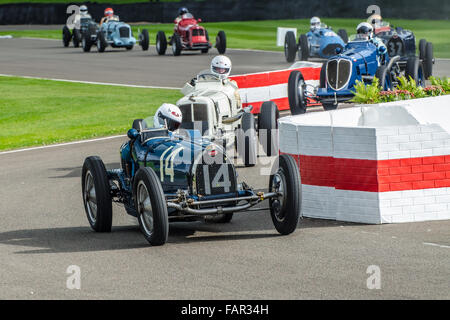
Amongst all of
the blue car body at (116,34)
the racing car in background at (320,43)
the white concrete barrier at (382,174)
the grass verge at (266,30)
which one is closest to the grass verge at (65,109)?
the racing car in background at (320,43)

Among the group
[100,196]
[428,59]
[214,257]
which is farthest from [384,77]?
[214,257]

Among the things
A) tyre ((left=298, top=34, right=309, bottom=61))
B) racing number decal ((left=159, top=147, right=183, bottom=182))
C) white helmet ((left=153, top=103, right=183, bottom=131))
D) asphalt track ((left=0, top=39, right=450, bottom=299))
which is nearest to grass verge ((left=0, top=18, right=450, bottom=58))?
tyre ((left=298, top=34, right=309, bottom=61))

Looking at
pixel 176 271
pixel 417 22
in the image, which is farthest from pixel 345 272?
pixel 417 22

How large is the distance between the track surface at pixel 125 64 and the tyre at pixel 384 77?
9.66m

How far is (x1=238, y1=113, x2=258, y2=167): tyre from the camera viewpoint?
14.5 metres

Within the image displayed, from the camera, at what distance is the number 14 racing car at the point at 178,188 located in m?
9.50

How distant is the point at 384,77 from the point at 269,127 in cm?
506

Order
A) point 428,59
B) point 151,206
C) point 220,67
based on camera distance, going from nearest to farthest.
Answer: point 151,206 → point 220,67 → point 428,59

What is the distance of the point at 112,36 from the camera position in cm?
4141

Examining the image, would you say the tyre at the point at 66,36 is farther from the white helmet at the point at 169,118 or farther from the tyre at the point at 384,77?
the white helmet at the point at 169,118

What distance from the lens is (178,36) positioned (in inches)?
1507

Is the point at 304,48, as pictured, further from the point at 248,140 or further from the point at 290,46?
the point at 248,140

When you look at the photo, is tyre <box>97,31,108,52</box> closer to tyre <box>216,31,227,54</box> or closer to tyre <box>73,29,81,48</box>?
tyre <box>73,29,81,48</box>

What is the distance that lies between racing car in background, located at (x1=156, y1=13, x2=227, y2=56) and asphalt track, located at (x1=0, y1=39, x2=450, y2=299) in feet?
84.6
